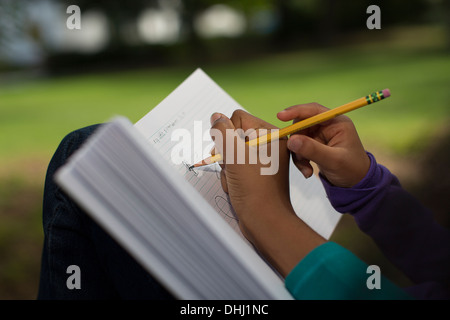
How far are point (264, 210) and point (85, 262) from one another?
39 cm

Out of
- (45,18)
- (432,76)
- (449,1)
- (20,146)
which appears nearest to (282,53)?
(449,1)

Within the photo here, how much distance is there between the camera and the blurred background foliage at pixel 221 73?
307 centimetres

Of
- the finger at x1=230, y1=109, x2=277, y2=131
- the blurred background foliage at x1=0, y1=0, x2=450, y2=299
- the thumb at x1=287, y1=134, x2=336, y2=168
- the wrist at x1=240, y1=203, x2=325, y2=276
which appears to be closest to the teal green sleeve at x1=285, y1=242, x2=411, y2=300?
the wrist at x1=240, y1=203, x2=325, y2=276

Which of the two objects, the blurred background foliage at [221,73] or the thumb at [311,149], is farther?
the blurred background foliage at [221,73]

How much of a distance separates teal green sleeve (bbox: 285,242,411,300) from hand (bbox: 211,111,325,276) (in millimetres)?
32

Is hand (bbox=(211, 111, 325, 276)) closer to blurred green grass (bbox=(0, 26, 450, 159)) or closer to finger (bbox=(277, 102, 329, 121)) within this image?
finger (bbox=(277, 102, 329, 121))

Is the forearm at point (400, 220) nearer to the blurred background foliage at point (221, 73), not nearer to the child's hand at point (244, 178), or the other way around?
the child's hand at point (244, 178)

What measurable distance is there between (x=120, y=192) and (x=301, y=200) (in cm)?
61

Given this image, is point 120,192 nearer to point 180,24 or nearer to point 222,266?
point 222,266

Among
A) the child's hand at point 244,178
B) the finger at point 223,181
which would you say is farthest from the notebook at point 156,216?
the finger at point 223,181

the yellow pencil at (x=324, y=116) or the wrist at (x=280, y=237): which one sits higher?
the yellow pencil at (x=324, y=116)

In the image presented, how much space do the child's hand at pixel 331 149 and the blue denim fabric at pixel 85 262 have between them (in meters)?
0.40

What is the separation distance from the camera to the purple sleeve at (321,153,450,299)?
2.87ft
